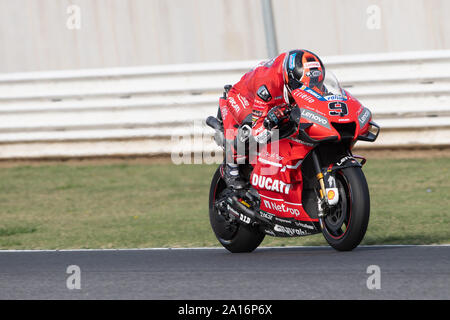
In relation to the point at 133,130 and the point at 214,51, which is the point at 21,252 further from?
the point at 214,51

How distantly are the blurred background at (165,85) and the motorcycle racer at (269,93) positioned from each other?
12.3ft

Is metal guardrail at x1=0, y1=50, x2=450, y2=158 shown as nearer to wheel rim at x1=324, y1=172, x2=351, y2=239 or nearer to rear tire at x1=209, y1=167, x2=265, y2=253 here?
rear tire at x1=209, y1=167, x2=265, y2=253

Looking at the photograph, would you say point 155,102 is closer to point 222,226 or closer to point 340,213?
point 222,226

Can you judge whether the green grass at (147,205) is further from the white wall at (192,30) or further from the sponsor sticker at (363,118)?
the white wall at (192,30)

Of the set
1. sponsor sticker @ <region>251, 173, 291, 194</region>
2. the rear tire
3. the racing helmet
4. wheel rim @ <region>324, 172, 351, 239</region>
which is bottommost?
the rear tire

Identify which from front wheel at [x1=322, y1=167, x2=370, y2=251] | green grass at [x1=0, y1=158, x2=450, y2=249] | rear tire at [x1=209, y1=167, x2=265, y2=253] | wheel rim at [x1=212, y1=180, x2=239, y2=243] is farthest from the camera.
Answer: green grass at [x1=0, y1=158, x2=450, y2=249]

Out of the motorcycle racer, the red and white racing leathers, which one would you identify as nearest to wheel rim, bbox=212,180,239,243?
the motorcycle racer

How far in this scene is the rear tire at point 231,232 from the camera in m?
7.52

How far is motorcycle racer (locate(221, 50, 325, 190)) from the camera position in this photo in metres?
6.79

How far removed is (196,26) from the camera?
1478 centimetres

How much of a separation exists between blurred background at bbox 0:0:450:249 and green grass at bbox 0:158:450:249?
55 mm

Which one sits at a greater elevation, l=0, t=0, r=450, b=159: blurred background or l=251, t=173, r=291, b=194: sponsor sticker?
l=0, t=0, r=450, b=159: blurred background

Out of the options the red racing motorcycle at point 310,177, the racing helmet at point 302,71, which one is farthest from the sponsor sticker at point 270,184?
the racing helmet at point 302,71

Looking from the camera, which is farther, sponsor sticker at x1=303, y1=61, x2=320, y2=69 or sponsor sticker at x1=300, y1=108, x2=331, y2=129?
sponsor sticker at x1=303, y1=61, x2=320, y2=69
